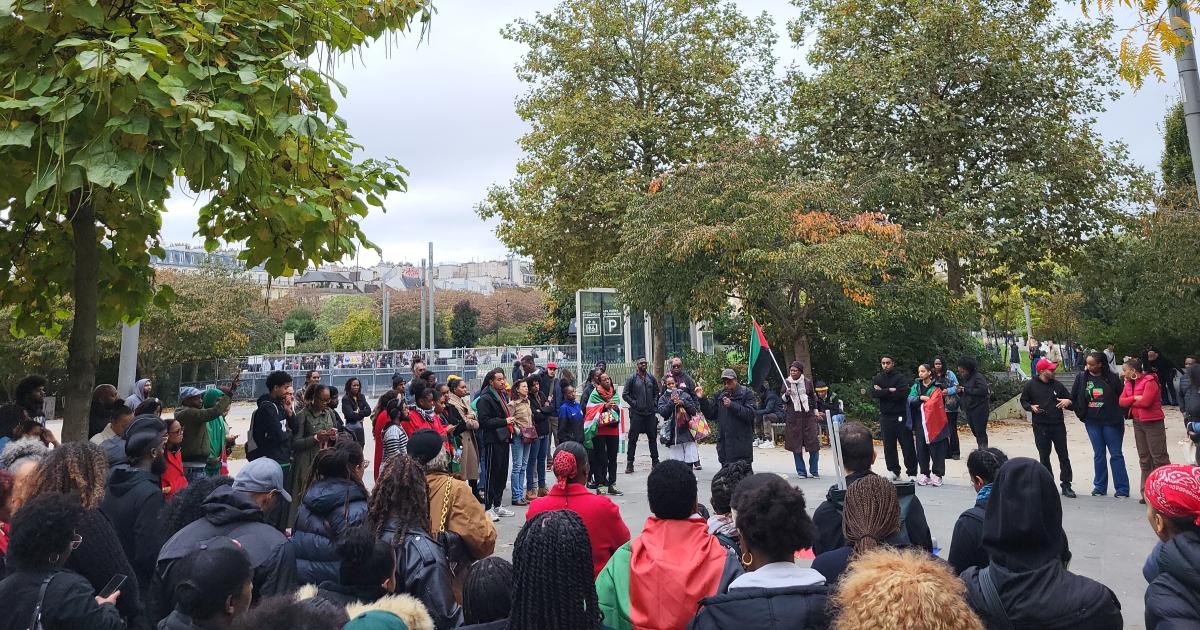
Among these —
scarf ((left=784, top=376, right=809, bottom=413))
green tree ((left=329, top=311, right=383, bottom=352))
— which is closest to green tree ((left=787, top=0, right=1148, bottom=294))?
scarf ((left=784, top=376, right=809, bottom=413))

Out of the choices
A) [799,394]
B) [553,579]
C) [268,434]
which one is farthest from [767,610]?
[799,394]

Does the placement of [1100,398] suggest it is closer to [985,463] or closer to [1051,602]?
[985,463]

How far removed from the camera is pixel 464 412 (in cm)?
923

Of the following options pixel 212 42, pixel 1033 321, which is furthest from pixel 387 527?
pixel 1033 321

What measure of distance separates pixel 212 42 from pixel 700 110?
69.7 feet

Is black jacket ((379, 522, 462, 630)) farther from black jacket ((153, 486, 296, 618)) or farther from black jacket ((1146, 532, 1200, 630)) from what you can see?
black jacket ((1146, 532, 1200, 630))

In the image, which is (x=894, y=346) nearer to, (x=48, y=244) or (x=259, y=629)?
(x=48, y=244)

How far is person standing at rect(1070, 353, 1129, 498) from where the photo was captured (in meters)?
9.23

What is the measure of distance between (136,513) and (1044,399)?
31.1 ft

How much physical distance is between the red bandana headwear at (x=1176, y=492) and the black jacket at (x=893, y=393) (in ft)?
25.2

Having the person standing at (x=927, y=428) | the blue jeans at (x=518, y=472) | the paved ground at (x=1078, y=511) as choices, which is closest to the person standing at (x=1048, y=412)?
the paved ground at (x=1078, y=511)

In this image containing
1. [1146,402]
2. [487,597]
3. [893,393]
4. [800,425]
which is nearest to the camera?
[487,597]

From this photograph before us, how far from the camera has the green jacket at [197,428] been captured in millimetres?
7250

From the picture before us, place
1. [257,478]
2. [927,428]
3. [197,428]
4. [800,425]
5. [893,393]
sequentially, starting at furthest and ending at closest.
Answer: [800,425], [893,393], [927,428], [197,428], [257,478]
